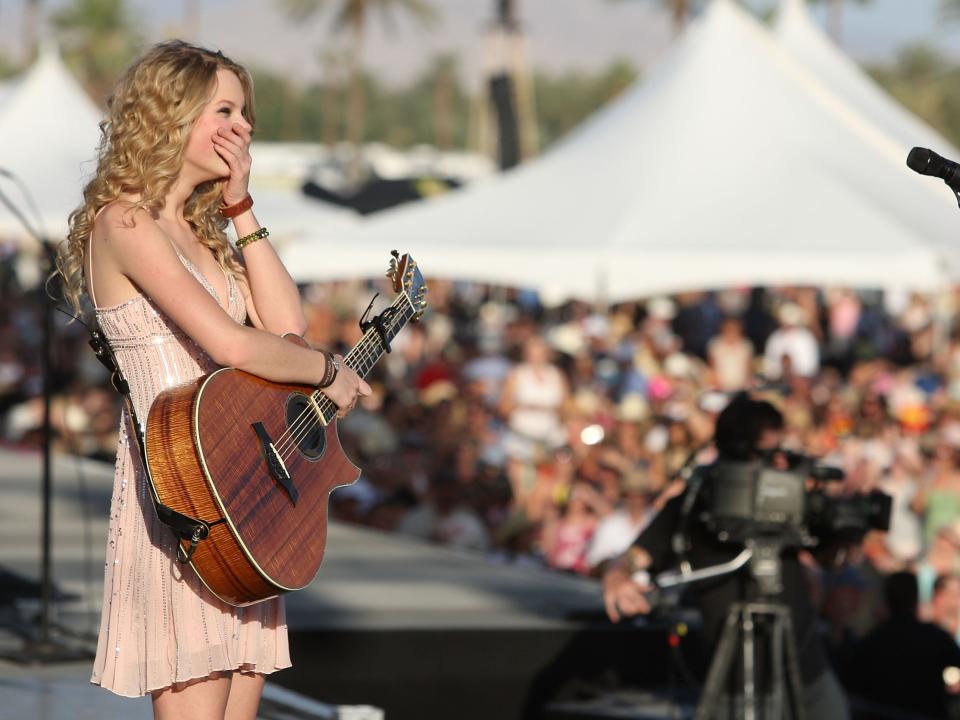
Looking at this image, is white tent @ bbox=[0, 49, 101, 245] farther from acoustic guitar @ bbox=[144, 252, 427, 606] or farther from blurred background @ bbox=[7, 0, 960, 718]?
acoustic guitar @ bbox=[144, 252, 427, 606]

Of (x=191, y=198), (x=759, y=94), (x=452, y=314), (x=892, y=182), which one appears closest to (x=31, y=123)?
(x=452, y=314)

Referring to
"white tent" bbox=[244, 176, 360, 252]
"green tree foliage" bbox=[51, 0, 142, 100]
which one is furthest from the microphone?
"green tree foliage" bbox=[51, 0, 142, 100]

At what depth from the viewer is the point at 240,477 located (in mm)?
2961

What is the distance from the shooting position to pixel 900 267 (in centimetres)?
1209

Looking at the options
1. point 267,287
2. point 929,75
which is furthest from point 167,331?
point 929,75

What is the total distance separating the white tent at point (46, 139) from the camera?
17.3m

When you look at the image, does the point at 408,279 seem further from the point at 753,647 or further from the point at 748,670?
the point at 753,647

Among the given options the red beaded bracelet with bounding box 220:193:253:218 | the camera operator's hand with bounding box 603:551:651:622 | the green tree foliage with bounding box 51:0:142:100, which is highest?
the green tree foliage with bounding box 51:0:142:100

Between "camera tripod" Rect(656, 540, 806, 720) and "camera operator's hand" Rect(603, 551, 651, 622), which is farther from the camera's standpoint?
"camera tripod" Rect(656, 540, 806, 720)

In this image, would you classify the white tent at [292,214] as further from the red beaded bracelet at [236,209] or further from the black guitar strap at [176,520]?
the black guitar strap at [176,520]

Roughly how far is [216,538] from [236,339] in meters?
0.34

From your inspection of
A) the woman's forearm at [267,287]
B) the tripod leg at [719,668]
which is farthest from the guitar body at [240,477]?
the tripod leg at [719,668]

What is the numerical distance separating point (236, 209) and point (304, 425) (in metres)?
0.44

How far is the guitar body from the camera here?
→ 114 inches
